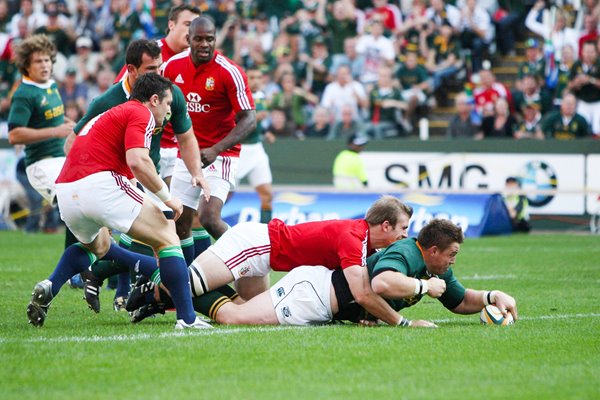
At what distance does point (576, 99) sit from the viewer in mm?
20406

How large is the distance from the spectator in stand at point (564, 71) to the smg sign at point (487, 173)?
6.30 feet

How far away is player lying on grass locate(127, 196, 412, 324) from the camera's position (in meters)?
8.34

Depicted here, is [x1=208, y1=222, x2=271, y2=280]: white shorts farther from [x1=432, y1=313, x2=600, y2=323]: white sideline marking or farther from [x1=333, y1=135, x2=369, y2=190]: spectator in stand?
[x1=333, y1=135, x2=369, y2=190]: spectator in stand

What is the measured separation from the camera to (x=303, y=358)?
Answer: 680cm

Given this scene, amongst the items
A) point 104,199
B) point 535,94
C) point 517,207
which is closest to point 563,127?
point 535,94

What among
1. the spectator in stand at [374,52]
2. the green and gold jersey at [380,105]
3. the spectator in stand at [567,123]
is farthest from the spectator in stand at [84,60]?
the spectator in stand at [567,123]

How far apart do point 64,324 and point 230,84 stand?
3142 millimetres

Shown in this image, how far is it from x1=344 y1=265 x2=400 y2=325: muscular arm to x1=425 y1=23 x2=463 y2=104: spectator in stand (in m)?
14.9

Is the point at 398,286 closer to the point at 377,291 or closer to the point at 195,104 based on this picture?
the point at 377,291

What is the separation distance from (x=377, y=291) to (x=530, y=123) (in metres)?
13.4

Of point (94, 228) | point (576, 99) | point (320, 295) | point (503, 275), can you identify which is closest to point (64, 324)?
point (94, 228)


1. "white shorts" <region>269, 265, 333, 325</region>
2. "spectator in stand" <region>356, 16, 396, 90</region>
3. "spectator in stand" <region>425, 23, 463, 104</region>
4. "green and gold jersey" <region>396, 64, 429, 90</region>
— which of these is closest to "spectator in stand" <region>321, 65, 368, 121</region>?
"spectator in stand" <region>356, 16, 396, 90</region>

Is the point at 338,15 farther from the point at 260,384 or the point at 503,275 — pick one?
the point at 260,384

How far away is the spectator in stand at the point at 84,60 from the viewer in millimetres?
24609
